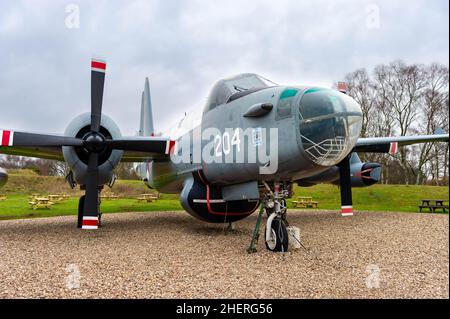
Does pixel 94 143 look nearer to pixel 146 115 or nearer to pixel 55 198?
pixel 146 115

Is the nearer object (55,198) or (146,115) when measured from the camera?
(146,115)

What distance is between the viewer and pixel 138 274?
6215 millimetres

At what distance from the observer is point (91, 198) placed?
9.62 metres

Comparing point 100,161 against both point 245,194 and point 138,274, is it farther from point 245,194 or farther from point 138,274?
point 138,274

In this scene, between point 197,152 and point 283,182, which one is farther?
point 197,152

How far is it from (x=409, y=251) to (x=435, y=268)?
180 cm

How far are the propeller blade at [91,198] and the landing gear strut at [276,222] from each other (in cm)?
409

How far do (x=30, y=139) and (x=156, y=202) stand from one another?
73.1 feet

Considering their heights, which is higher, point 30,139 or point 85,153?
point 30,139

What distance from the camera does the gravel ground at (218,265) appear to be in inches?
203

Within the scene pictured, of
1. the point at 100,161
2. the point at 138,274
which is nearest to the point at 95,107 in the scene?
the point at 100,161

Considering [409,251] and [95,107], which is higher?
[95,107]

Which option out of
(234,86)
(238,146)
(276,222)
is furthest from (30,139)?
(276,222)

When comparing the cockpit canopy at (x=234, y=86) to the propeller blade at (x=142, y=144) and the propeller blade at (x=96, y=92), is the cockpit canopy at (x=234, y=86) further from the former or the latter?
the propeller blade at (x=96, y=92)
